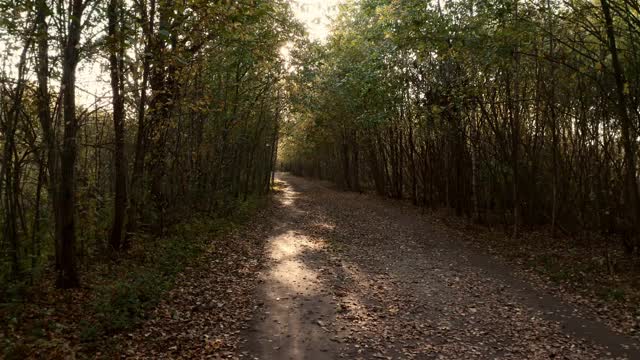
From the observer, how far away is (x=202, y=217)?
18.6 meters

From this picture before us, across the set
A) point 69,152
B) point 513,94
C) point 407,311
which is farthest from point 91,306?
point 513,94

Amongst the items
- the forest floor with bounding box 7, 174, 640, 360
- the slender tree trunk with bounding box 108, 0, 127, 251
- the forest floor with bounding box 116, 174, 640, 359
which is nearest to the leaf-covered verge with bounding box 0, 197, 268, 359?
the forest floor with bounding box 7, 174, 640, 360

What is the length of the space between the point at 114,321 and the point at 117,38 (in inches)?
199

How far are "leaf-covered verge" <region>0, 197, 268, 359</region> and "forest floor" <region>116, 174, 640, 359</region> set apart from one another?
0.36 m

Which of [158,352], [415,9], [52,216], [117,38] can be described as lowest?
[158,352]

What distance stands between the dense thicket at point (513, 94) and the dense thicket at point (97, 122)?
5.74 m

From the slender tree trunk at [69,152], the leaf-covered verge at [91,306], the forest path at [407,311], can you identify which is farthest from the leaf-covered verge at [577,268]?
the slender tree trunk at [69,152]

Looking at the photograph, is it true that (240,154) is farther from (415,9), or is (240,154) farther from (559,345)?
(559,345)

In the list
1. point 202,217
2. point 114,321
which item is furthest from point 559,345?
point 202,217

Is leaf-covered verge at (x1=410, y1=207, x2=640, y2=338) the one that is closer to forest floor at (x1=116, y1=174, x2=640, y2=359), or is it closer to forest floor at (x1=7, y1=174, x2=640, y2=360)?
forest floor at (x1=7, y1=174, x2=640, y2=360)

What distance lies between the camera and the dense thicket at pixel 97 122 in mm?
8055

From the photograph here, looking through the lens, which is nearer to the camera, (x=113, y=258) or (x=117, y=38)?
(x=117, y=38)

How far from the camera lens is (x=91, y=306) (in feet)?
26.3

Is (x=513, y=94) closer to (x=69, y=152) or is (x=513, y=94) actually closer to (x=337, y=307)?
(x=337, y=307)
